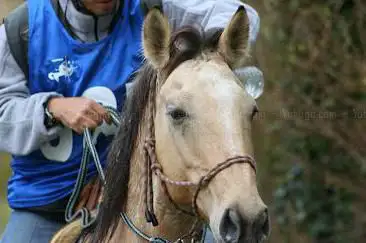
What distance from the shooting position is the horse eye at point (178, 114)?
148 inches

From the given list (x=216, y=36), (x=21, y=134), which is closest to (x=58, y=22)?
(x=21, y=134)

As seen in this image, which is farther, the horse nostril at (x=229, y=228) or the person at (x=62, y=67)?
the person at (x=62, y=67)

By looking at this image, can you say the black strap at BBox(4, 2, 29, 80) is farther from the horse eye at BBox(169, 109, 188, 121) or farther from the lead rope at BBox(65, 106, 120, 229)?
the horse eye at BBox(169, 109, 188, 121)

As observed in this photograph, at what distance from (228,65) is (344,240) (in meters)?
5.10

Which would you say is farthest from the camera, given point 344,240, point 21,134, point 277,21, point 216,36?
point 277,21

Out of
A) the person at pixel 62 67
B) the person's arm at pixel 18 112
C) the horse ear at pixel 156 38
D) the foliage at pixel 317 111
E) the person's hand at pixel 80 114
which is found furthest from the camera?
the foliage at pixel 317 111

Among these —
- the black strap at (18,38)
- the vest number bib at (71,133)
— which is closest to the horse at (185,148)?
the vest number bib at (71,133)

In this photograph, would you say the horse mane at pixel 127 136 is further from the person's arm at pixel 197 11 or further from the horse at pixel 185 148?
the person's arm at pixel 197 11

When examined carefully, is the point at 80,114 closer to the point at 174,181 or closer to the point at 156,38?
the point at 156,38

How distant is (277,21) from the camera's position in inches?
380

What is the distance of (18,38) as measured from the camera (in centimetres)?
468

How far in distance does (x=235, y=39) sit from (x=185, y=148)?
20.2 inches

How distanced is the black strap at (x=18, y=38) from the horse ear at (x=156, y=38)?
914 millimetres

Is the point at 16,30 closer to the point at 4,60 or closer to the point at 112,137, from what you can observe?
the point at 4,60
